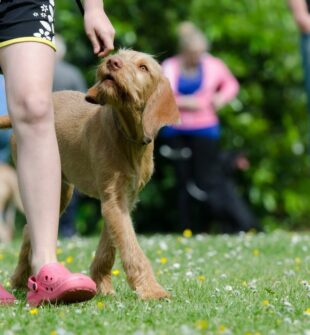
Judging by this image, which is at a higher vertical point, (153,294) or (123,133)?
(123,133)

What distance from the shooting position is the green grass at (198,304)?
12.6ft

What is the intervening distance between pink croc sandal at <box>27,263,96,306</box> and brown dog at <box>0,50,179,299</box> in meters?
0.44

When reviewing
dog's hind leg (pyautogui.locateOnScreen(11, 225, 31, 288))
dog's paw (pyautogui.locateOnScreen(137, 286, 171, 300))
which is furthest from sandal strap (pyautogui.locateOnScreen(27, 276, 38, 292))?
dog's hind leg (pyautogui.locateOnScreen(11, 225, 31, 288))

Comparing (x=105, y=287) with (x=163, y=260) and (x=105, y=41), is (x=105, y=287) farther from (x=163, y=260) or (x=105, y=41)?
(x=163, y=260)

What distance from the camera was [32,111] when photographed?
14.6 feet

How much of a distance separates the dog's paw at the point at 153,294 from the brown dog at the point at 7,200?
665 centimetres

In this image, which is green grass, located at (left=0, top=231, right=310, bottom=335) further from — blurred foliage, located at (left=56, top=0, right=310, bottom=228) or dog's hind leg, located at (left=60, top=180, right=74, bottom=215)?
blurred foliage, located at (left=56, top=0, right=310, bottom=228)

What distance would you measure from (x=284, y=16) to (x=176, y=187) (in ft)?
8.99

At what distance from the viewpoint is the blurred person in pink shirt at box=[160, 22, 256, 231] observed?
11.0 meters

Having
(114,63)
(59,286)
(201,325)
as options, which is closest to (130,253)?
(59,286)

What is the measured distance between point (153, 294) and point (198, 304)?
15.0 inches

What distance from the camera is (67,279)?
434cm

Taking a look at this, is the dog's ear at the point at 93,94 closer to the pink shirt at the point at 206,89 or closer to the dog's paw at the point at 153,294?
the dog's paw at the point at 153,294

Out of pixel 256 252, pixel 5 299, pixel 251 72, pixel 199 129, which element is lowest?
pixel 256 252
